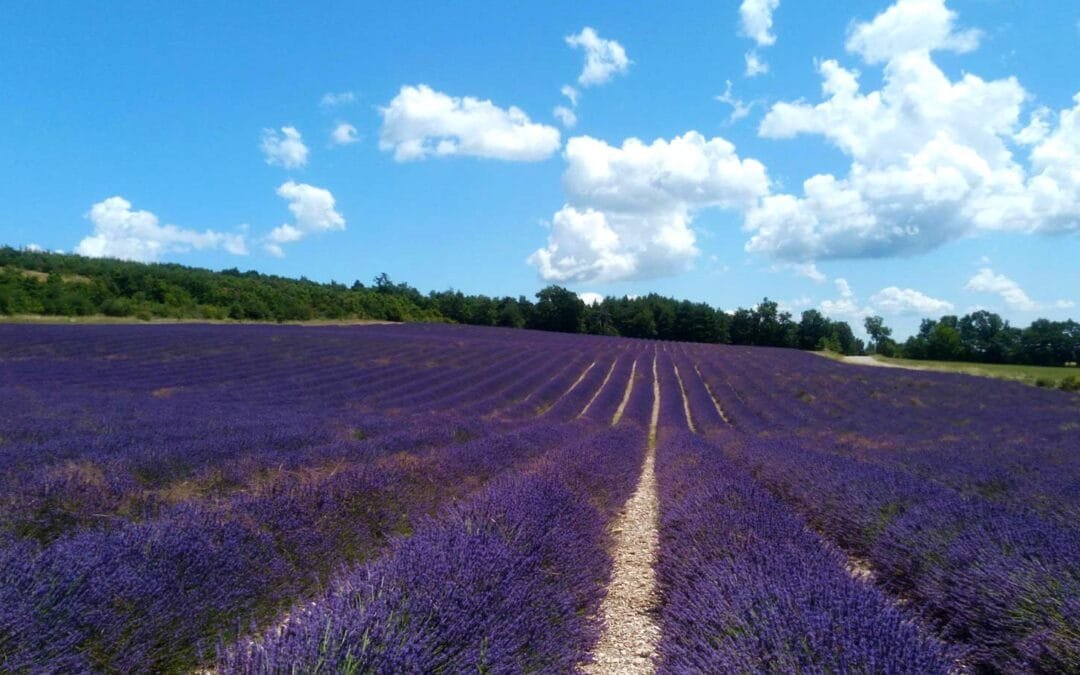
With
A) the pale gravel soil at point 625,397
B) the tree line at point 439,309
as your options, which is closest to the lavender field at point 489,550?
the pale gravel soil at point 625,397

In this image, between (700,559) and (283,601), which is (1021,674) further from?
(283,601)

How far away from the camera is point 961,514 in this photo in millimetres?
4430

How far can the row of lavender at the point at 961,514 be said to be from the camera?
2.95m

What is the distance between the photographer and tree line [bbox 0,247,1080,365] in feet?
142

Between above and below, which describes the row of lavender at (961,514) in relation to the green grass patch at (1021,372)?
below

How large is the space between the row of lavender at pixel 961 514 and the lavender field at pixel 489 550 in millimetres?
24

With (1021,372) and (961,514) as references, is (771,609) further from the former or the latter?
(1021,372)

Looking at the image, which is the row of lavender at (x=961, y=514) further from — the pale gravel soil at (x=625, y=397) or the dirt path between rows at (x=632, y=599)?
the pale gravel soil at (x=625, y=397)

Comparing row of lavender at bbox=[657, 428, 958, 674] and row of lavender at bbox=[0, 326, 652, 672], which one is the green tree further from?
row of lavender at bbox=[657, 428, 958, 674]

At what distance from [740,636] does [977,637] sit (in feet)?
5.12

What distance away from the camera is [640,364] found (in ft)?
111

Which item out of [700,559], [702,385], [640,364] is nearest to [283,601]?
[700,559]

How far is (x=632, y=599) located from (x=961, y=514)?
101 inches

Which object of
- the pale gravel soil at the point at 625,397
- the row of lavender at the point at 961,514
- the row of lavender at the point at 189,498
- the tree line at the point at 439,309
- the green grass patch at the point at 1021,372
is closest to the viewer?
the row of lavender at the point at 189,498
